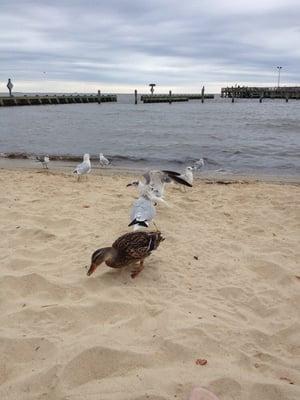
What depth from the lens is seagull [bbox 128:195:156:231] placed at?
178 inches

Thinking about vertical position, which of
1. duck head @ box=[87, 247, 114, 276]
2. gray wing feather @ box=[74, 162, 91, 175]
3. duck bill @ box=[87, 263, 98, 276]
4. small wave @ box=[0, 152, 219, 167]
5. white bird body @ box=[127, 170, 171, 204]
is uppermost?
white bird body @ box=[127, 170, 171, 204]

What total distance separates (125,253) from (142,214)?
95cm

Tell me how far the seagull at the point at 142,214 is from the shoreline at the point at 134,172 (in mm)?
4828

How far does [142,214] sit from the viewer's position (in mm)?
4664

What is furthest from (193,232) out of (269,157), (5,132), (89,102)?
(89,102)

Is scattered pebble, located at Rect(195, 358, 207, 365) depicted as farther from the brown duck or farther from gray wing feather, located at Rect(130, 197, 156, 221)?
gray wing feather, located at Rect(130, 197, 156, 221)

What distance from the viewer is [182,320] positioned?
3125mm

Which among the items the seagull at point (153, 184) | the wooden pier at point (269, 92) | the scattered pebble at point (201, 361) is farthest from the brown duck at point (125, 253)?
the wooden pier at point (269, 92)

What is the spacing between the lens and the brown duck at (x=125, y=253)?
376cm

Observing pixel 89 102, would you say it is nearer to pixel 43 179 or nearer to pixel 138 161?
pixel 138 161

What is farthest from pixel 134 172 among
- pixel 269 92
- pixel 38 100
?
pixel 269 92

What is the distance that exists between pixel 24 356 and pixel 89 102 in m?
72.4

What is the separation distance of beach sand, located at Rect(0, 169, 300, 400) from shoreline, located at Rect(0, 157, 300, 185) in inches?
169

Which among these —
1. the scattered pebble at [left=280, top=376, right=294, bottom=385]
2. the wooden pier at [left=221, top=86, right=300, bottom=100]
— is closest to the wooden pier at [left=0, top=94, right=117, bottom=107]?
the wooden pier at [left=221, top=86, right=300, bottom=100]
